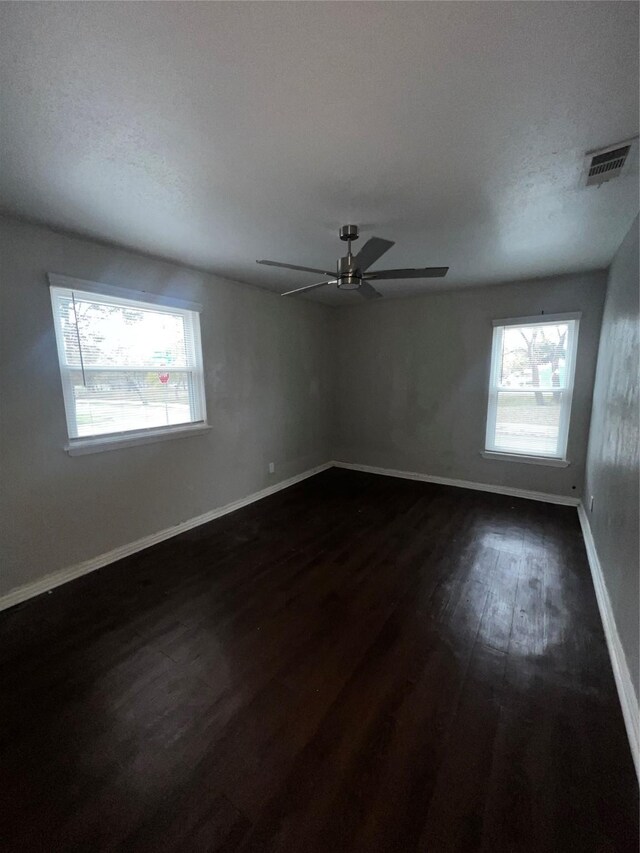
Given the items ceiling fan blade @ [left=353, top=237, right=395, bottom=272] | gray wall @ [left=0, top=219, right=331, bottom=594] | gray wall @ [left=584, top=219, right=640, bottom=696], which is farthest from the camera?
gray wall @ [left=0, top=219, right=331, bottom=594]

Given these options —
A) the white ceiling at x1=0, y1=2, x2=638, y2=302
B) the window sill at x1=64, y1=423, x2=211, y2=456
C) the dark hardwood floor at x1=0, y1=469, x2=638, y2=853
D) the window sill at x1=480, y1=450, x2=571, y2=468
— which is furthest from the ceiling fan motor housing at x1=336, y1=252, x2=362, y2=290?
the window sill at x1=480, y1=450, x2=571, y2=468

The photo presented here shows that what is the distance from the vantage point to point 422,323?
4.55m

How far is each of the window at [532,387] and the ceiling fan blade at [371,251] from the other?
8.32ft

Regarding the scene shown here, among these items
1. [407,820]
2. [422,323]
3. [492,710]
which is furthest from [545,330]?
[407,820]

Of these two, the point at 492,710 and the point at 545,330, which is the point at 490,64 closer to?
the point at 492,710

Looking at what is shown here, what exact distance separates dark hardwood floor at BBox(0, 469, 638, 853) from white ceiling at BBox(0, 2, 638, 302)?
2517 millimetres

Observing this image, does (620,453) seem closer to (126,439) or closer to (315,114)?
(315,114)

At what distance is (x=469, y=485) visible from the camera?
4445 millimetres

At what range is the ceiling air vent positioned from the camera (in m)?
1.56

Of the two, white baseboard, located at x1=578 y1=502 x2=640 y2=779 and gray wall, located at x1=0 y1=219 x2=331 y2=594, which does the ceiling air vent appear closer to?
white baseboard, located at x1=578 y1=502 x2=640 y2=779

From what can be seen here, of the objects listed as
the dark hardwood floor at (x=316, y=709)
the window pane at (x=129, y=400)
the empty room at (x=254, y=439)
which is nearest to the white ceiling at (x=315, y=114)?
the empty room at (x=254, y=439)

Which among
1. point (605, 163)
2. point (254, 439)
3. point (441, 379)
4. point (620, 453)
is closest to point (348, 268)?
point (605, 163)

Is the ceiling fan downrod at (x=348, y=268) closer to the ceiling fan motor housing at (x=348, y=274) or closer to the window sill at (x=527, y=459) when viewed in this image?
the ceiling fan motor housing at (x=348, y=274)

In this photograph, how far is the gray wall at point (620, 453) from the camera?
1.69 meters
